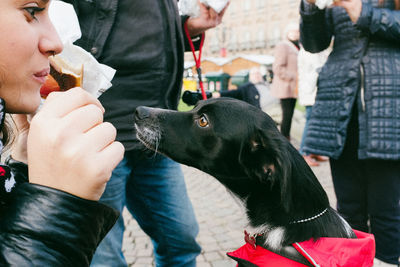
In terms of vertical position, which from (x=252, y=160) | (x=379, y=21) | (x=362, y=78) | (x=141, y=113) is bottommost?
(x=252, y=160)

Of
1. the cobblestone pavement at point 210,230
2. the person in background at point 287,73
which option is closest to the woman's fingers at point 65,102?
the cobblestone pavement at point 210,230

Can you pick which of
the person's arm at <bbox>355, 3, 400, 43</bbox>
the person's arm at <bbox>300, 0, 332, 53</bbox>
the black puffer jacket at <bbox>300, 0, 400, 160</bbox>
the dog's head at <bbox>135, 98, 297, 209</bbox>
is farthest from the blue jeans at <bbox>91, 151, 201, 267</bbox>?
the person's arm at <bbox>355, 3, 400, 43</bbox>

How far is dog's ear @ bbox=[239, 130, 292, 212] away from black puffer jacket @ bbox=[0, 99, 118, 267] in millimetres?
1082

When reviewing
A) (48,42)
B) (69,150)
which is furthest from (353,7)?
(69,150)

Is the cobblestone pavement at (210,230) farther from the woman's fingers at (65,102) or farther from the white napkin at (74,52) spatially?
the woman's fingers at (65,102)

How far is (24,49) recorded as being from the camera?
0.75 m

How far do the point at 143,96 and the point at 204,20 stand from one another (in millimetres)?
741

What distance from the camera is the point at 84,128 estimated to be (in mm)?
718

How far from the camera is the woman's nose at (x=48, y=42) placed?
0.81 metres

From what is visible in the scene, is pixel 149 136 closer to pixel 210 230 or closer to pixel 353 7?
pixel 353 7

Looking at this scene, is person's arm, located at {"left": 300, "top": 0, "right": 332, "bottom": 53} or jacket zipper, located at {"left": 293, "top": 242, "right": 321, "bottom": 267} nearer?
jacket zipper, located at {"left": 293, "top": 242, "right": 321, "bottom": 267}

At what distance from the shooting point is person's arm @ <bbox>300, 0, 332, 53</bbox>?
92.6 inches

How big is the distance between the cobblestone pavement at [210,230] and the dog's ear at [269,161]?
653 millimetres

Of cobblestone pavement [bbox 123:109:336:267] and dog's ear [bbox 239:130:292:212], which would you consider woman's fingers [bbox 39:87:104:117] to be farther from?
cobblestone pavement [bbox 123:109:336:267]
